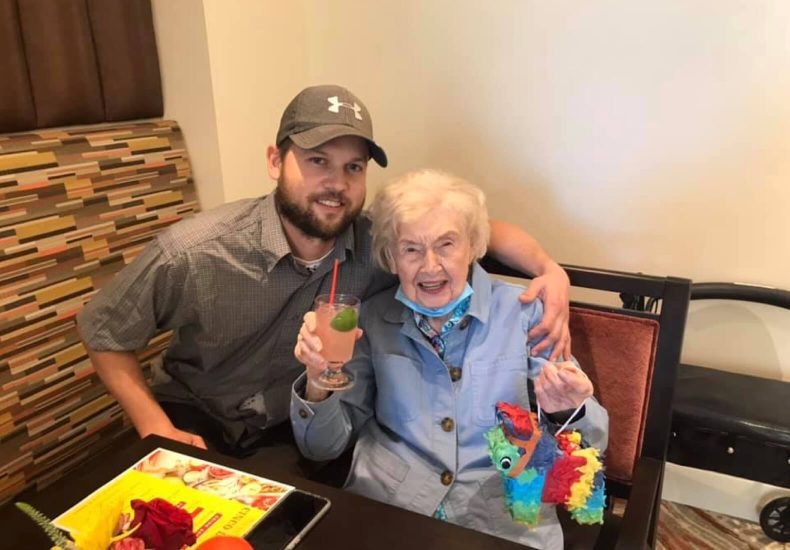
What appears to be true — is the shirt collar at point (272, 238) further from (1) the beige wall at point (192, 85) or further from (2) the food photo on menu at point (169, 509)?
(1) the beige wall at point (192, 85)

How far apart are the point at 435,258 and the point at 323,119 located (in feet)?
1.48

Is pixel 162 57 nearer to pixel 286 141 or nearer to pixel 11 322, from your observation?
pixel 286 141

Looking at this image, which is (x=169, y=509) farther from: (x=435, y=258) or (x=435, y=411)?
(x=435, y=258)

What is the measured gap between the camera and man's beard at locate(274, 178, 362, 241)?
1.62m

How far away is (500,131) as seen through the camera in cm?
226

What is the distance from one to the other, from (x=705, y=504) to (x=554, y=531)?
4.41 feet

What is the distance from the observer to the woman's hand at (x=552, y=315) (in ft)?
4.84

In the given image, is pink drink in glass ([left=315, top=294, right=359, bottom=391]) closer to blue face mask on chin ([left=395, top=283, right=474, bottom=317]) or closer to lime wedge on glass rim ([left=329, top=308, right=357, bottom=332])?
lime wedge on glass rim ([left=329, top=308, right=357, bottom=332])

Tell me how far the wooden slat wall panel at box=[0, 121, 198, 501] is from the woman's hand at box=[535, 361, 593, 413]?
4.51 ft

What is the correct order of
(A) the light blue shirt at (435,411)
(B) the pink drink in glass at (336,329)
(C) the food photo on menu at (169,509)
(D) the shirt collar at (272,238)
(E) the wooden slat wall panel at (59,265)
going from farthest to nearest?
(E) the wooden slat wall panel at (59,265) → (D) the shirt collar at (272,238) → (A) the light blue shirt at (435,411) → (B) the pink drink in glass at (336,329) → (C) the food photo on menu at (169,509)

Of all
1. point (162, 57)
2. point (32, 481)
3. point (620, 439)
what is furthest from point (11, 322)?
point (620, 439)

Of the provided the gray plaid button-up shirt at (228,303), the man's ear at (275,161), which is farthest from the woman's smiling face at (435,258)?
the man's ear at (275,161)

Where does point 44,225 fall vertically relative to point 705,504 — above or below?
above

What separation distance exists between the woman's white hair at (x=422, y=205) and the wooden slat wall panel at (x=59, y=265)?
2.96ft
